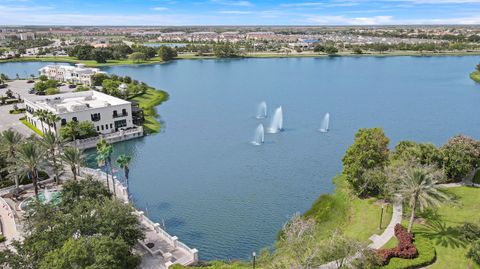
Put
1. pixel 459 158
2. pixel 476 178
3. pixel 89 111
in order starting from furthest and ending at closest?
1. pixel 89 111
2. pixel 476 178
3. pixel 459 158

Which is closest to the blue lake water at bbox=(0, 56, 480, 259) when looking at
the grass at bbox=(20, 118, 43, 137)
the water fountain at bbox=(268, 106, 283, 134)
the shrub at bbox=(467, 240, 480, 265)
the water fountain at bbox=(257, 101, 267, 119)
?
the water fountain at bbox=(268, 106, 283, 134)

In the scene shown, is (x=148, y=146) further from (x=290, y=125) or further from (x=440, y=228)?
(x=440, y=228)

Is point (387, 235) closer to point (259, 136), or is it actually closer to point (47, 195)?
point (47, 195)

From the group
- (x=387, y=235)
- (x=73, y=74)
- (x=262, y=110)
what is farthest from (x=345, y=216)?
(x=73, y=74)

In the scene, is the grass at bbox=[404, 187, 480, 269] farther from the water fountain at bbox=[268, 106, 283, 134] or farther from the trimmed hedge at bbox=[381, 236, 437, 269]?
the water fountain at bbox=[268, 106, 283, 134]

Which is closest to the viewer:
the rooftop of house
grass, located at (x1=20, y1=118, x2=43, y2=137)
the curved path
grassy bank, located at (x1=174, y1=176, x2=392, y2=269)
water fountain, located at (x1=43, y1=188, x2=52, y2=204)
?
the curved path

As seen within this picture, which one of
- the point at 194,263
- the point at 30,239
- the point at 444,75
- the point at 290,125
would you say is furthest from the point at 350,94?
the point at 30,239
